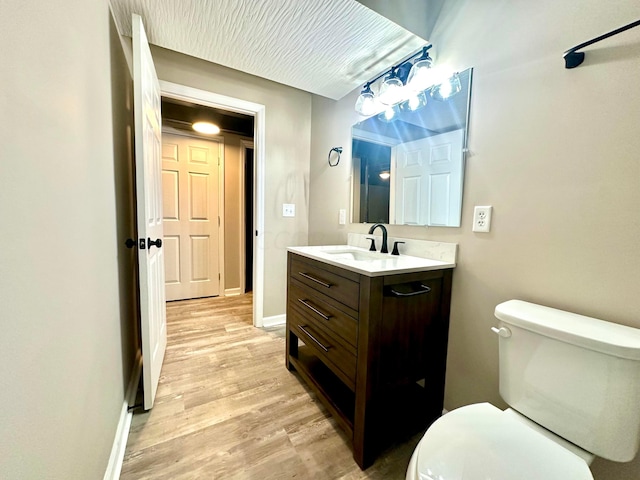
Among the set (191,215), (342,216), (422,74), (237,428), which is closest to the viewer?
(237,428)

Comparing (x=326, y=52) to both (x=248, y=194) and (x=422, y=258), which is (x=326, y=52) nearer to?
(x=422, y=258)

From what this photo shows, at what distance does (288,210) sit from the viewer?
2561 mm

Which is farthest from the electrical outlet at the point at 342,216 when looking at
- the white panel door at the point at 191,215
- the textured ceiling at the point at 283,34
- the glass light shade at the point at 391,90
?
the white panel door at the point at 191,215

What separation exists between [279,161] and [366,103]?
38.6 inches

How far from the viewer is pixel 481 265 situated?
1.25 meters

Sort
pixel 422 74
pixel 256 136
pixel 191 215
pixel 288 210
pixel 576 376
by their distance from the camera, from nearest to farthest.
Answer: pixel 576 376
pixel 422 74
pixel 256 136
pixel 288 210
pixel 191 215

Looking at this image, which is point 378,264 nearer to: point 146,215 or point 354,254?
point 354,254

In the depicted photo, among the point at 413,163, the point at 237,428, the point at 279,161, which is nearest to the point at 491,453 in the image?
the point at 237,428

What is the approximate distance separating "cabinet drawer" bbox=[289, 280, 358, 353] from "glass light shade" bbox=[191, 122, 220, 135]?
229 centimetres

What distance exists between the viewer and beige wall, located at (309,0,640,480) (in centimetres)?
85

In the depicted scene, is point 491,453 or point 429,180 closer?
point 491,453

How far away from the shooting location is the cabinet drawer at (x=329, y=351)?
3.96ft

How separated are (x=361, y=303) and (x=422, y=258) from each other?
1.94ft

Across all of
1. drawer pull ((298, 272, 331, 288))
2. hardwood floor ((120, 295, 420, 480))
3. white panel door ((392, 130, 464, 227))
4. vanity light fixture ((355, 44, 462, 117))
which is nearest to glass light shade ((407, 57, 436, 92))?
vanity light fixture ((355, 44, 462, 117))
